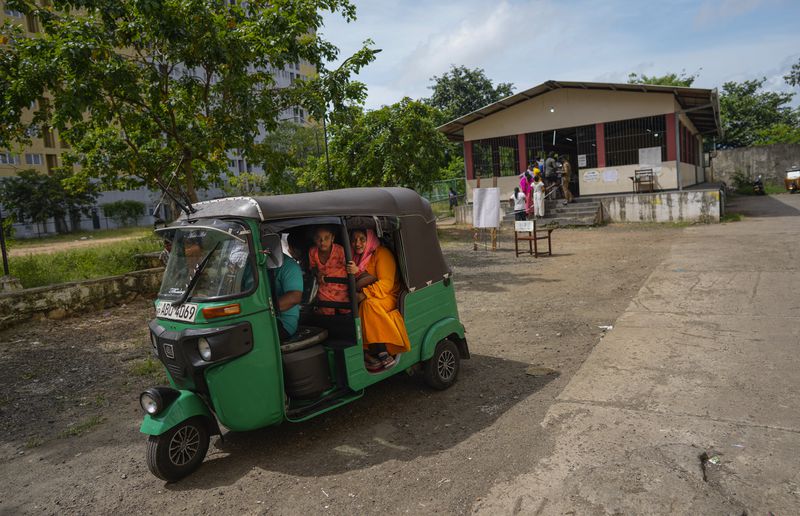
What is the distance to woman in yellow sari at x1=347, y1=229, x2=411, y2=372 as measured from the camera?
4.59 m

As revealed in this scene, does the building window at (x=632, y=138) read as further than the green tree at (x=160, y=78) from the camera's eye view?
Yes

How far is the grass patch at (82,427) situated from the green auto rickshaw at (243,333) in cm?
147

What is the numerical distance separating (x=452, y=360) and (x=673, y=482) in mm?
2374

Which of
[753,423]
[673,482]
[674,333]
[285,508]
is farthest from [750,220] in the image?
[285,508]

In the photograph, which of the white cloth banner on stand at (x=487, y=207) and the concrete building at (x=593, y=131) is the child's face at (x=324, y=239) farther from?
the concrete building at (x=593, y=131)

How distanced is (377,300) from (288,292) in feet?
2.54

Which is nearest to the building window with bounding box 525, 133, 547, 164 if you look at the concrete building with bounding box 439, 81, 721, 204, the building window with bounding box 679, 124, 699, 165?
the concrete building with bounding box 439, 81, 721, 204

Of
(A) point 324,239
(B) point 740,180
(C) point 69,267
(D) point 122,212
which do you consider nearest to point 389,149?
(C) point 69,267

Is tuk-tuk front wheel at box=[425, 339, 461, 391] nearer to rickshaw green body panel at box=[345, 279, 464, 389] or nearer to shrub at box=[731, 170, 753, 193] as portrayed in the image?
rickshaw green body panel at box=[345, 279, 464, 389]

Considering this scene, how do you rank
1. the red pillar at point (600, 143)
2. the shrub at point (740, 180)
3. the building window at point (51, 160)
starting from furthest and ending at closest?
1. the building window at point (51, 160)
2. the shrub at point (740, 180)
3. the red pillar at point (600, 143)

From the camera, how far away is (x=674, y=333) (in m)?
6.52

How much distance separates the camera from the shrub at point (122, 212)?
39.9 meters

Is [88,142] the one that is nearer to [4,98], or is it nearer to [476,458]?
[4,98]

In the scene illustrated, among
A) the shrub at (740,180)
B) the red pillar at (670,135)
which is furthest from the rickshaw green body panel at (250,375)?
the shrub at (740,180)
